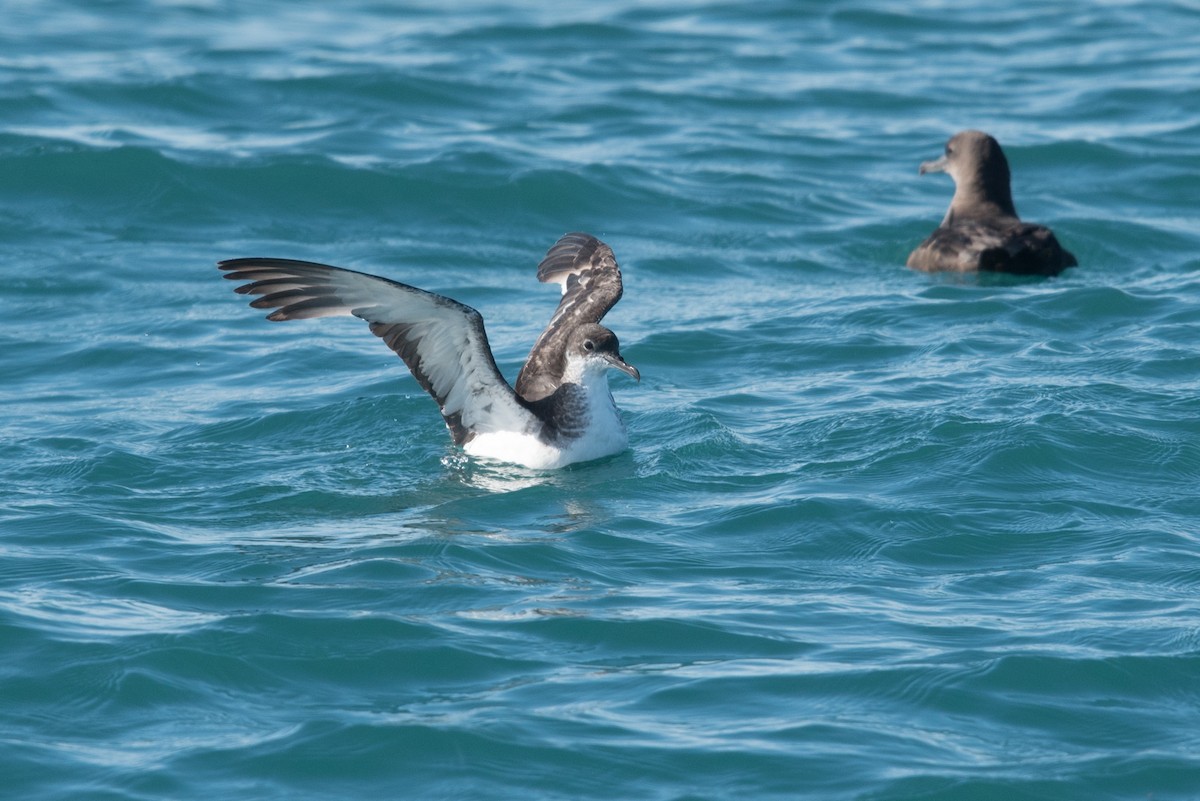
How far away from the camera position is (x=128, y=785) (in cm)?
570

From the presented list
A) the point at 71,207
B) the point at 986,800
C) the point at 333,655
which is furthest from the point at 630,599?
the point at 71,207

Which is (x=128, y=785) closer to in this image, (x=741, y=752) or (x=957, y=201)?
(x=741, y=752)

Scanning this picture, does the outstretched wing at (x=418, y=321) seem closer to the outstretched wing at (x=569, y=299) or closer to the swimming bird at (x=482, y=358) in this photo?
the swimming bird at (x=482, y=358)

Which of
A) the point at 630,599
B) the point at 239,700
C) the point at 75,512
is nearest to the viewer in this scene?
the point at 239,700

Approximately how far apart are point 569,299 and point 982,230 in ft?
13.6

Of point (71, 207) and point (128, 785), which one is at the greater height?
point (71, 207)

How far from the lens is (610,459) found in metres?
9.30

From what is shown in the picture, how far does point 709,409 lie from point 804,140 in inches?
302

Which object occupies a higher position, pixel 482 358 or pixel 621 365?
pixel 482 358

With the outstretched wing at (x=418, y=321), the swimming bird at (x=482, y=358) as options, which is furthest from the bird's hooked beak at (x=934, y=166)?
the outstretched wing at (x=418, y=321)

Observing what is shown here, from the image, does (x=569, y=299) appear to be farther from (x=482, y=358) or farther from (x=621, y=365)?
(x=482, y=358)

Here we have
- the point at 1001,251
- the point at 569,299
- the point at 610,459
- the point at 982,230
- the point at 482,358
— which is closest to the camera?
the point at 482,358

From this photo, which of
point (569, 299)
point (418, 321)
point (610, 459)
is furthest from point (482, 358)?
point (569, 299)

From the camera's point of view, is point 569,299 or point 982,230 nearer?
point 569,299
